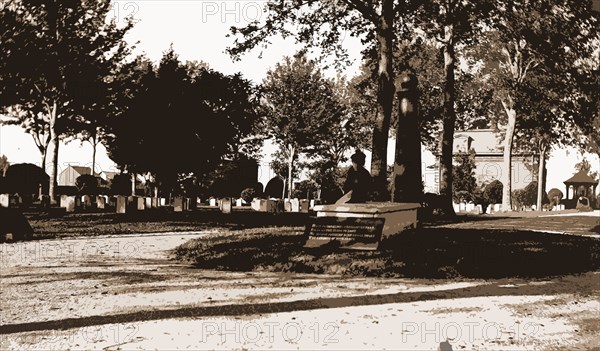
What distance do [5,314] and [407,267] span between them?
250 inches

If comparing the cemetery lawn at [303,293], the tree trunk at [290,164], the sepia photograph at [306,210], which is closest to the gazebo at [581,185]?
the sepia photograph at [306,210]

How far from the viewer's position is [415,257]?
11.4m

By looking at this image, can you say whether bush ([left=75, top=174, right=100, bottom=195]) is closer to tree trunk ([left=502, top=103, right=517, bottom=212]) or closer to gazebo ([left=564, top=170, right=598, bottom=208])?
tree trunk ([left=502, top=103, right=517, bottom=212])

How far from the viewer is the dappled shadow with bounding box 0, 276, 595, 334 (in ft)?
21.9

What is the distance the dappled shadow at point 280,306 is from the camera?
6676 mm

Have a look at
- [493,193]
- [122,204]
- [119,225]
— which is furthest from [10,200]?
[493,193]

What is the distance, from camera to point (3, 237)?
16.5 m

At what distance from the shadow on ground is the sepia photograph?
0.21 ft

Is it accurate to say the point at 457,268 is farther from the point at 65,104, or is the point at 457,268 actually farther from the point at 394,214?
the point at 65,104

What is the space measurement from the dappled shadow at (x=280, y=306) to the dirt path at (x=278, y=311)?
0.5 inches

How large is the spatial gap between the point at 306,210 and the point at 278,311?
28.7 m

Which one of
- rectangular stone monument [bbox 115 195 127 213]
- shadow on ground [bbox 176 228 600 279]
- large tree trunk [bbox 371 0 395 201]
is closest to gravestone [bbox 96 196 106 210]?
rectangular stone monument [bbox 115 195 127 213]

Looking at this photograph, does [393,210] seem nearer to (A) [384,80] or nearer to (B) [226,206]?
(A) [384,80]

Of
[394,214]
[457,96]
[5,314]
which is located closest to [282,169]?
[457,96]
